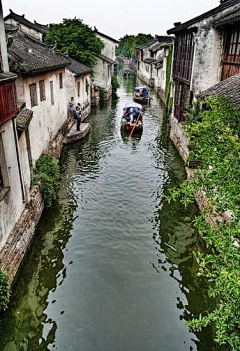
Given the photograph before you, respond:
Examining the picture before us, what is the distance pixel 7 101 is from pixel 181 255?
7203 millimetres

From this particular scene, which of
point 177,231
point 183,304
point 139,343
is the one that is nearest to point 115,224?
point 177,231

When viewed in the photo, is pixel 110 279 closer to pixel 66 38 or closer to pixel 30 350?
pixel 30 350

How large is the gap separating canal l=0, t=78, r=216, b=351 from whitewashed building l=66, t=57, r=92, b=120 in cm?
1029

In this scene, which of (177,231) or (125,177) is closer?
(177,231)

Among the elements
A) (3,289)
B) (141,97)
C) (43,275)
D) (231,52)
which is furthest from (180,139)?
(141,97)

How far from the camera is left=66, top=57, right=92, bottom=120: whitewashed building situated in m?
23.9

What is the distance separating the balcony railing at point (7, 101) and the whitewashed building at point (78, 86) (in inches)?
620

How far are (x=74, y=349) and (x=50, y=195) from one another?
6.55 meters

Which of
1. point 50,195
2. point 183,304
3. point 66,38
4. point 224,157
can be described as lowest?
point 183,304

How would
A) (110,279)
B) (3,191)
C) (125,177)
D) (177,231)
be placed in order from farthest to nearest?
(125,177) < (177,231) < (110,279) < (3,191)

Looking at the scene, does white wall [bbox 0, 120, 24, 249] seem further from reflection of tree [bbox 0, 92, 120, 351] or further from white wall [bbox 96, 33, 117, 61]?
white wall [bbox 96, 33, 117, 61]

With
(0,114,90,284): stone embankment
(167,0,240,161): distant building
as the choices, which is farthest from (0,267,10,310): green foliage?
(167,0,240,161): distant building

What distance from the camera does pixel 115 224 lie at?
11648mm

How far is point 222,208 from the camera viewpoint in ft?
16.4
